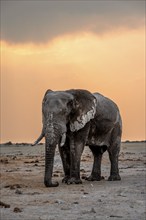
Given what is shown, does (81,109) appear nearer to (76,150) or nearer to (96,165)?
(76,150)

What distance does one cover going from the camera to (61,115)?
20891mm

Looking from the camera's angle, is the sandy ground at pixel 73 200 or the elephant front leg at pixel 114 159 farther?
the elephant front leg at pixel 114 159

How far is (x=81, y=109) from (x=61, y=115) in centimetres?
123

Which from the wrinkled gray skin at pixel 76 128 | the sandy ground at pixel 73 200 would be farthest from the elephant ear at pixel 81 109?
the sandy ground at pixel 73 200

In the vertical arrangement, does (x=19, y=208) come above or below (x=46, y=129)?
below

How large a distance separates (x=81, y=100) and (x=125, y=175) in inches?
211

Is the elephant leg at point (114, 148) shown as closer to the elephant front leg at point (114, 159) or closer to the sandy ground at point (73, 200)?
the elephant front leg at point (114, 159)

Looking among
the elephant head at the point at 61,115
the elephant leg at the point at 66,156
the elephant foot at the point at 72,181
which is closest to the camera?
the elephant head at the point at 61,115

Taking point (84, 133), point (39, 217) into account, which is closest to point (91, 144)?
point (84, 133)

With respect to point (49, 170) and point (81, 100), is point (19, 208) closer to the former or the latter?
point (49, 170)

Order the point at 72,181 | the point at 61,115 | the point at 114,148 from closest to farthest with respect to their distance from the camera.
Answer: the point at 61,115 → the point at 72,181 → the point at 114,148

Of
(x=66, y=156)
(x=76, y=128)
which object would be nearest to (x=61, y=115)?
(x=76, y=128)

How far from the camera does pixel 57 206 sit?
1534 centimetres

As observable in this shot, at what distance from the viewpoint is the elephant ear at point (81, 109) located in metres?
21.6
